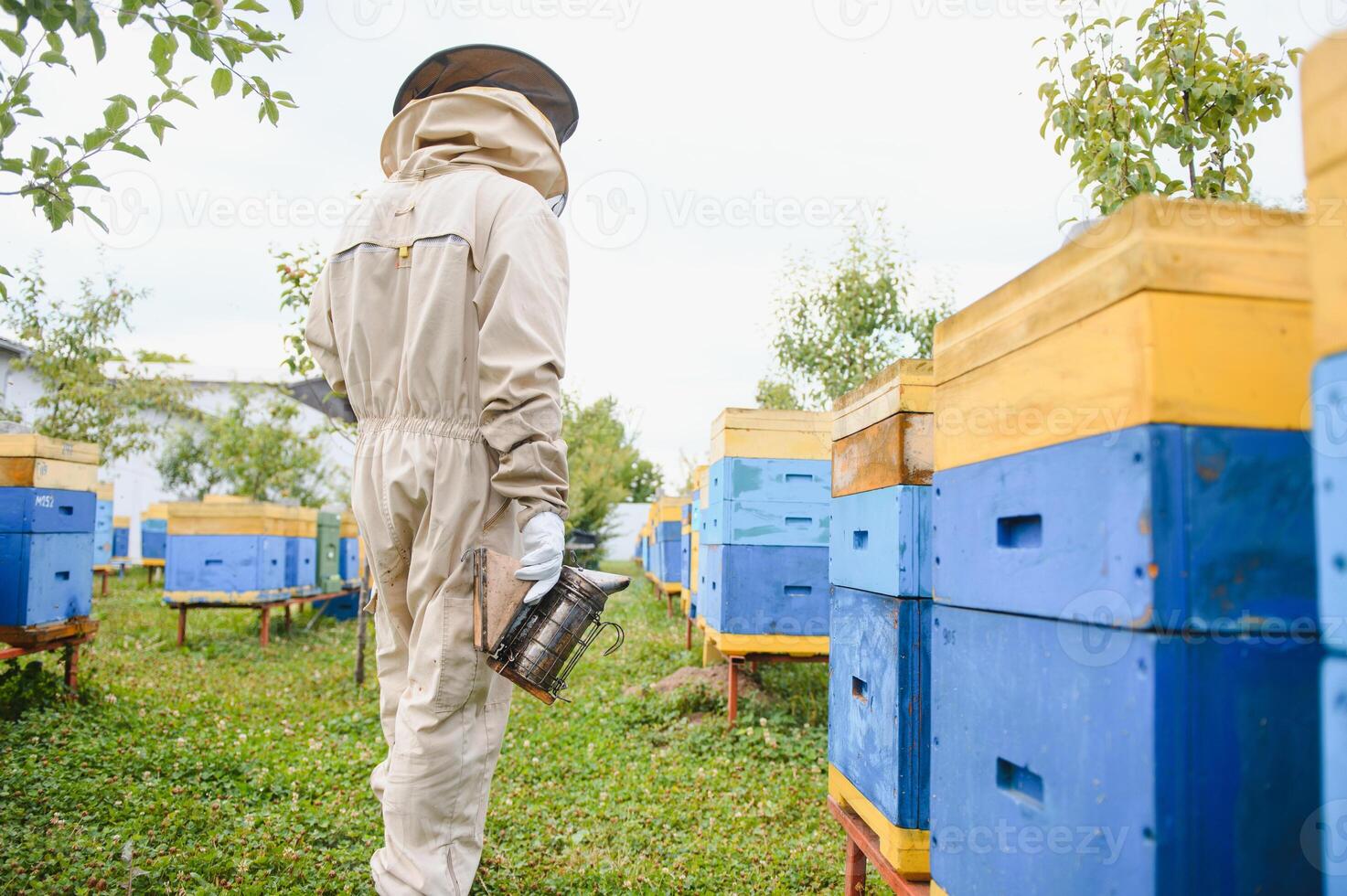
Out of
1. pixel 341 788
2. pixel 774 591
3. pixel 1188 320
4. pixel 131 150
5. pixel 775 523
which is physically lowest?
pixel 341 788

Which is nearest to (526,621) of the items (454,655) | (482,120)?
(454,655)

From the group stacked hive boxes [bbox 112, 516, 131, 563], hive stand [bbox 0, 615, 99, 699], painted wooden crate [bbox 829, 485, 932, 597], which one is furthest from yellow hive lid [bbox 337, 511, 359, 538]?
painted wooden crate [bbox 829, 485, 932, 597]

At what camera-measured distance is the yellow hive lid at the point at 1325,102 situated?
34.6 inches

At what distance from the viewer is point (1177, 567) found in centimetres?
107

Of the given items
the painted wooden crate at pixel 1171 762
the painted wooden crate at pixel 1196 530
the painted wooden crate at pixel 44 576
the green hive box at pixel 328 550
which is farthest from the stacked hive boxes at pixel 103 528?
the painted wooden crate at pixel 1196 530

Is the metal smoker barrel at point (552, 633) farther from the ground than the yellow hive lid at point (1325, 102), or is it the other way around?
the yellow hive lid at point (1325, 102)

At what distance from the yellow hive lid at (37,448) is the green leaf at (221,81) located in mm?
2971

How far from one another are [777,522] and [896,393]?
248cm

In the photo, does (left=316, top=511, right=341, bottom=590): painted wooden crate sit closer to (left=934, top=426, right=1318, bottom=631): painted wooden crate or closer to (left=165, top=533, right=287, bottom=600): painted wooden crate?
(left=165, top=533, right=287, bottom=600): painted wooden crate

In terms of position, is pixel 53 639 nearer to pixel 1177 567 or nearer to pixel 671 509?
pixel 1177 567

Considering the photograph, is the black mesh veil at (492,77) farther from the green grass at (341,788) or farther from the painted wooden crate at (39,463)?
the painted wooden crate at (39,463)

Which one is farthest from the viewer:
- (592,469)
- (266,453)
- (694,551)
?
(592,469)

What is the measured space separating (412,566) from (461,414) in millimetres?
360

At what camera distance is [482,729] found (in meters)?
1.99
